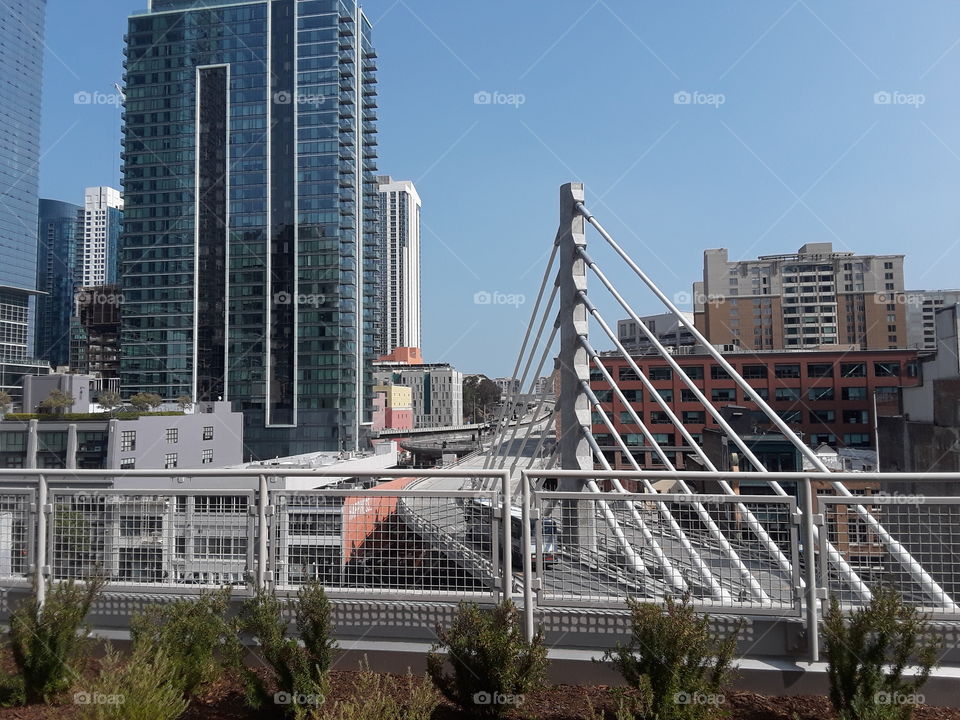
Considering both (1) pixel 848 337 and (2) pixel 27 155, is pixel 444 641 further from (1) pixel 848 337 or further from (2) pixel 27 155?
(2) pixel 27 155

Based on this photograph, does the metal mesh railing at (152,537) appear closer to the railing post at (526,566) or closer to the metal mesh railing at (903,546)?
the railing post at (526,566)

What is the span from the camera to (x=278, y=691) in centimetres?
306

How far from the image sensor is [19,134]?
5315 inches

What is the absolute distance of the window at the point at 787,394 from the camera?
174 feet

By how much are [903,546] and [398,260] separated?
13752 centimetres

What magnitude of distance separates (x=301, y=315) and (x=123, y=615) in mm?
63381

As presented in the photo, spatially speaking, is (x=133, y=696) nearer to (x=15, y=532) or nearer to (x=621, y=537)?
(x=15, y=532)

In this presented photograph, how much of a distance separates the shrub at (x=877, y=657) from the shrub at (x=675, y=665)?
465 millimetres

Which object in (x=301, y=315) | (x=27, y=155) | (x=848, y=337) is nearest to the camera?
(x=301, y=315)

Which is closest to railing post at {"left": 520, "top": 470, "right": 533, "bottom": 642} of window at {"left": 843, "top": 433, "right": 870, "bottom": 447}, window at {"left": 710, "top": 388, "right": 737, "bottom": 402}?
window at {"left": 710, "top": 388, "right": 737, "bottom": 402}

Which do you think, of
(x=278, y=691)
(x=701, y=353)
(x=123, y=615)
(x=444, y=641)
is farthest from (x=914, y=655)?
(x=701, y=353)

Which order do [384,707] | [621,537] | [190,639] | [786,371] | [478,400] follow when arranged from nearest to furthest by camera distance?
[384,707]
[190,639]
[621,537]
[786,371]
[478,400]

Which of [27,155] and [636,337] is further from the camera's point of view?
[27,155]

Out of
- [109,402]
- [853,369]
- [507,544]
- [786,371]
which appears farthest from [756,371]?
[507,544]
